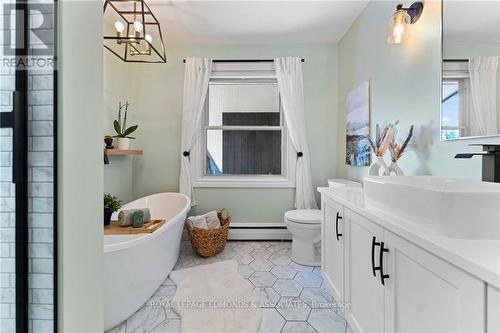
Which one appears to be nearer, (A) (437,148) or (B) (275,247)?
(A) (437,148)

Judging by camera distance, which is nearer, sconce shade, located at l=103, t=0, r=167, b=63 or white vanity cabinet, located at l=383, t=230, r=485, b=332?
white vanity cabinet, located at l=383, t=230, r=485, b=332

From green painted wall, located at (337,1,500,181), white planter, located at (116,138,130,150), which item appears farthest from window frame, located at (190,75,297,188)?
green painted wall, located at (337,1,500,181)

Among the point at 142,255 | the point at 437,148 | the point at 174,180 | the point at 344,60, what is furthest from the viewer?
the point at 174,180

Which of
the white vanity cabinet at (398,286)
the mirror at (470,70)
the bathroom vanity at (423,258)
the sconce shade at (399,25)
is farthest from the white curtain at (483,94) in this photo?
the white vanity cabinet at (398,286)

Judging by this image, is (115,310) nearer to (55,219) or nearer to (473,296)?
(55,219)

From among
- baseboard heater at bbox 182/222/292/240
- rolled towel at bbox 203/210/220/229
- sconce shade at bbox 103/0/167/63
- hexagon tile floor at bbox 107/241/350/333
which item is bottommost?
hexagon tile floor at bbox 107/241/350/333

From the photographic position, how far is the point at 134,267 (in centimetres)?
164

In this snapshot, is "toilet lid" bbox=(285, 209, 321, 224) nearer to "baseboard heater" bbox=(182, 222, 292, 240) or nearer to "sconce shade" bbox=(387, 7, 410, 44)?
"baseboard heater" bbox=(182, 222, 292, 240)

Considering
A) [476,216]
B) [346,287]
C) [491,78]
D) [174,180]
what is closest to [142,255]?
[346,287]

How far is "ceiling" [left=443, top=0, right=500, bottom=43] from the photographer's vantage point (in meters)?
1.08

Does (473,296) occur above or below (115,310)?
above

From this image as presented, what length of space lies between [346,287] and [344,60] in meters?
2.51

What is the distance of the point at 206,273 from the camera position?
226cm

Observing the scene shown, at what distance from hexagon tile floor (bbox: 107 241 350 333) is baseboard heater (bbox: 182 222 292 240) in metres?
0.37
